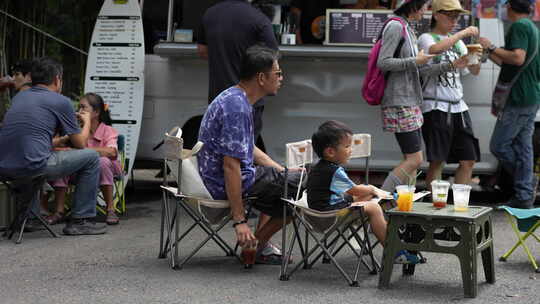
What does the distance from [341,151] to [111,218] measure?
2793 mm

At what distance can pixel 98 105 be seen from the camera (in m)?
7.62

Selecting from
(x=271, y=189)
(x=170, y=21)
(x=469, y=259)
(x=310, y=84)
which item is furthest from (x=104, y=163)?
(x=469, y=259)

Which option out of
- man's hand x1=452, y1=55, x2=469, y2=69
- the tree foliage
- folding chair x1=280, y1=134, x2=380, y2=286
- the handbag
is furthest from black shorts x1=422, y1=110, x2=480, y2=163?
the tree foliage

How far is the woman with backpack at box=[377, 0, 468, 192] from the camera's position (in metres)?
6.63

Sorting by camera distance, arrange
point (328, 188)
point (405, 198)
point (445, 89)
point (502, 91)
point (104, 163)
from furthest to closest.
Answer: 1. point (502, 91)
2. point (104, 163)
3. point (445, 89)
4. point (328, 188)
5. point (405, 198)

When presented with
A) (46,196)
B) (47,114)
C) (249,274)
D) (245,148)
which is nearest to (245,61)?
(245,148)

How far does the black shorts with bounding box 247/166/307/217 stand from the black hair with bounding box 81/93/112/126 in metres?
2.32

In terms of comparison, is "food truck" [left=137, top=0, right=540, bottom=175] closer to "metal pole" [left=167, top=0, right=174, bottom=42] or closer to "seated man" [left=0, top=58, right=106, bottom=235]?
"metal pole" [left=167, top=0, right=174, bottom=42]

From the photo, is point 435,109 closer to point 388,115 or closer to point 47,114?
point 388,115

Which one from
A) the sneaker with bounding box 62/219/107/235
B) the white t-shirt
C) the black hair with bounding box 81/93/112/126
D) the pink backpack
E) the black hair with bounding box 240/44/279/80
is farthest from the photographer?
the black hair with bounding box 81/93/112/126

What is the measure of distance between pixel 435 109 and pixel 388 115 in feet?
2.21

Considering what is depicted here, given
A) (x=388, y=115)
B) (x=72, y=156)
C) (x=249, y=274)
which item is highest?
(x=388, y=115)

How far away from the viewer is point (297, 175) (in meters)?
5.72

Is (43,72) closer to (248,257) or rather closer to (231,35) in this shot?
(231,35)
